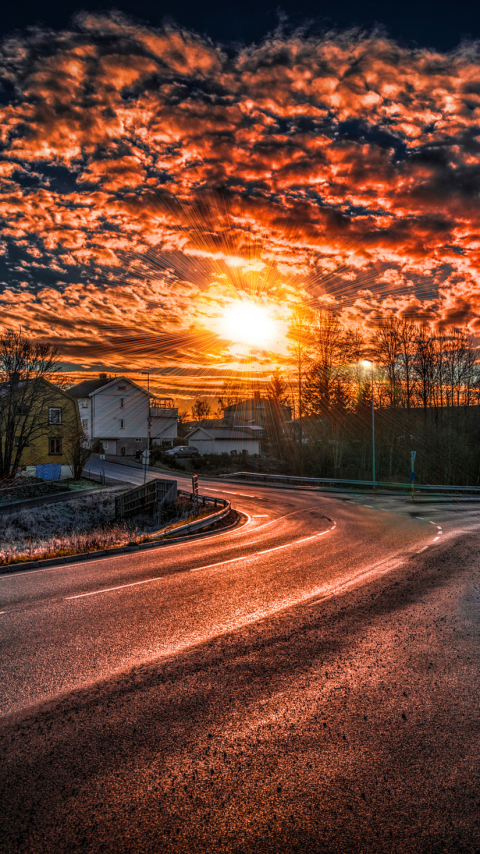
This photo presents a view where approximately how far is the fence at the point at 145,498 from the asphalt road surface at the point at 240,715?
19298 mm

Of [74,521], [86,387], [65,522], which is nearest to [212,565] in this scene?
[65,522]

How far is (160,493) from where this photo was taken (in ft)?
102

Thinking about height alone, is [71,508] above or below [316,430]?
below

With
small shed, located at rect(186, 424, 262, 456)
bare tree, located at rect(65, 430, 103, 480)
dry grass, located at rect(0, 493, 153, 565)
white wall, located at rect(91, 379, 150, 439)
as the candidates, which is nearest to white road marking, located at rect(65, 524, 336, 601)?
dry grass, located at rect(0, 493, 153, 565)

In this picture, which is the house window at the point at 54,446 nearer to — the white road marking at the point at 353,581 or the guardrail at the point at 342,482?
the guardrail at the point at 342,482

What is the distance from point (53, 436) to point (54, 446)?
4.50ft

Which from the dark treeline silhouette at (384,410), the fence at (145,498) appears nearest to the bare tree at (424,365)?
the dark treeline silhouette at (384,410)

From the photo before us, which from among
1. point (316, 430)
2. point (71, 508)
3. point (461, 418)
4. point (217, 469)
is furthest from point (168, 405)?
point (71, 508)

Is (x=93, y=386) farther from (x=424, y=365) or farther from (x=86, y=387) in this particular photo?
(x=424, y=365)

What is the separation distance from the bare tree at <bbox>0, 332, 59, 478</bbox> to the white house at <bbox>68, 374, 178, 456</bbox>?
2843cm

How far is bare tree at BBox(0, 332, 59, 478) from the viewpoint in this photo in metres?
32.9

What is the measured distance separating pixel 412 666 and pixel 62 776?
3914 mm

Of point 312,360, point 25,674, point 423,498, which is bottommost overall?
point 423,498

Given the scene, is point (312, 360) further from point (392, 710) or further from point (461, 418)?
point (392, 710)
